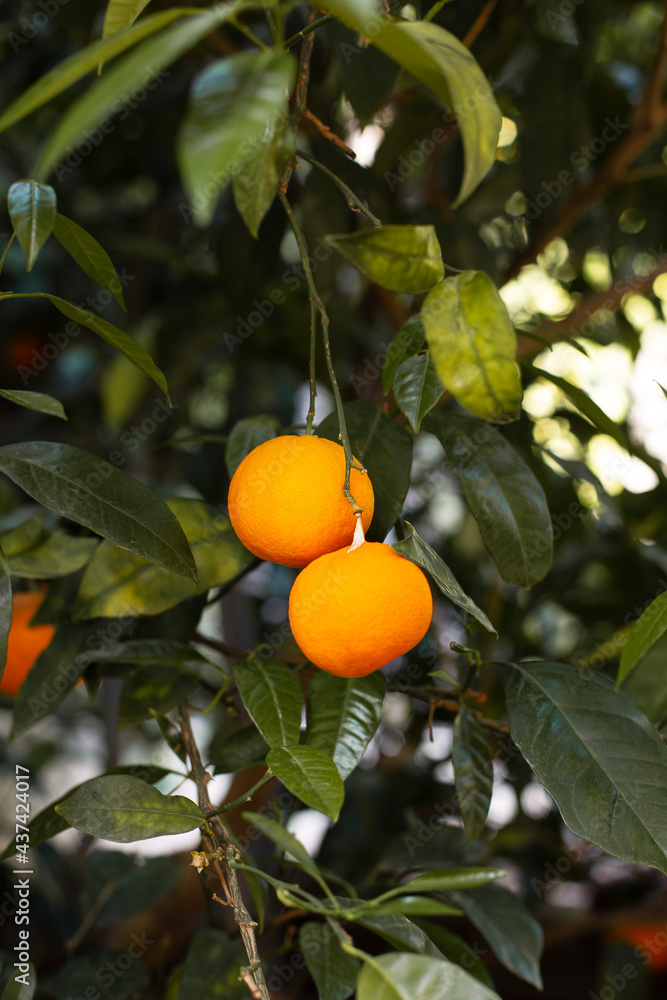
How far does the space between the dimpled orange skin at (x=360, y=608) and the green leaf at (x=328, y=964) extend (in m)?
0.23

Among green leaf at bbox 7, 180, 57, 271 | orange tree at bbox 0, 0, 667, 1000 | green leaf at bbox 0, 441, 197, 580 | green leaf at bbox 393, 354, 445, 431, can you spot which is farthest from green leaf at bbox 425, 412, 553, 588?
green leaf at bbox 7, 180, 57, 271

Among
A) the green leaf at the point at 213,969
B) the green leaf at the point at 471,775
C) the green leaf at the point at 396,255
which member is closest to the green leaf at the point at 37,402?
the green leaf at the point at 396,255

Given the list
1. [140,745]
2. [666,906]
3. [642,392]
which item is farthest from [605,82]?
[140,745]

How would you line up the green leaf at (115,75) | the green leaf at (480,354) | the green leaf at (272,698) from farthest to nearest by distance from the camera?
the green leaf at (272,698), the green leaf at (480,354), the green leaf at (115,75)

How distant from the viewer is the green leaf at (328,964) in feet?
1.65

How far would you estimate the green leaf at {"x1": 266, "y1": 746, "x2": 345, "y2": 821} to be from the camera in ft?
1.27

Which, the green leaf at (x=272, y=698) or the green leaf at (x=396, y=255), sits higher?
the green leaf at (x=396, y=255)

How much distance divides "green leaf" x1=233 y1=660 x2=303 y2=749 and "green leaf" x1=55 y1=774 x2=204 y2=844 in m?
0.06

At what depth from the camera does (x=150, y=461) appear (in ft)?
5.39

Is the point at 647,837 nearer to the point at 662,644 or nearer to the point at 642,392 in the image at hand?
the point at 662,644

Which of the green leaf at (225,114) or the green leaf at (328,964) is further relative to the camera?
the green leaf at (328,964)

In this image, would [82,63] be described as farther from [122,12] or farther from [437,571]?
[437,571]

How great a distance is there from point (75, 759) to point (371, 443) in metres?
1.72

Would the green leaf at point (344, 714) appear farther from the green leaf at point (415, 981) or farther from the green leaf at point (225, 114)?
the green leaf at point (225, 114)
